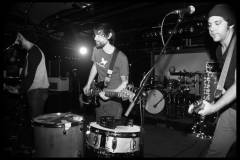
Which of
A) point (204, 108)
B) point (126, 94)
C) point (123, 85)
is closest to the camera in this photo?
point (204, 108)

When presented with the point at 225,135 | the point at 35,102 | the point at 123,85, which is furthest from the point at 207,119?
the point at 35,102

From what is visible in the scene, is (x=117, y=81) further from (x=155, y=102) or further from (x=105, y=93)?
(x=155, y=102)

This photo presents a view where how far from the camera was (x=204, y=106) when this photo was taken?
1.78 m

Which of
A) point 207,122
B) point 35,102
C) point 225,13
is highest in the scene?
point 225,13

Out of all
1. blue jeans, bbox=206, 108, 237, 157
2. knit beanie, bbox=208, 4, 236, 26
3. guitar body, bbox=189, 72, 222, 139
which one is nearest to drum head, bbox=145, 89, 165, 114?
guitar body, bbox=189, 72, 222, 139

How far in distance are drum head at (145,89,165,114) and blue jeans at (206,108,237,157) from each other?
5055mm

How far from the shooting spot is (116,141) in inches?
103

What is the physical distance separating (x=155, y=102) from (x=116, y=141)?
4898mm

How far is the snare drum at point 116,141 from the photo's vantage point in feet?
8.61

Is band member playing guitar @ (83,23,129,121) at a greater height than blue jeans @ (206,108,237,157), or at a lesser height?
greater

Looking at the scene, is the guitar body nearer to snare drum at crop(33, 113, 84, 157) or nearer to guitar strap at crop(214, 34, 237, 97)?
guitar strap at crop(214, 34, 237, 97)

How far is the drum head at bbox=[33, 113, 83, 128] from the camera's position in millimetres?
2701

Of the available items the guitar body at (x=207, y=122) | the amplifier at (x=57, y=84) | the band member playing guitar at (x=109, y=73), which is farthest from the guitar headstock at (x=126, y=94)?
the amplifier at (x=57, y=84)

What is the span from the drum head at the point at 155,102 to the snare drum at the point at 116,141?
4.49m
